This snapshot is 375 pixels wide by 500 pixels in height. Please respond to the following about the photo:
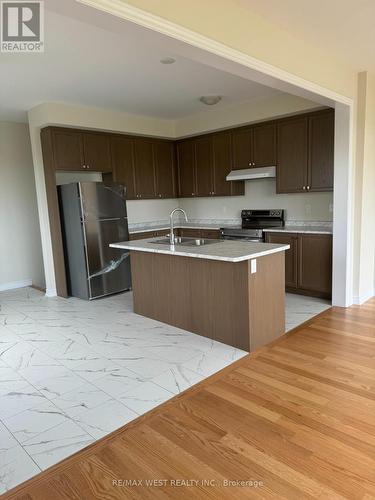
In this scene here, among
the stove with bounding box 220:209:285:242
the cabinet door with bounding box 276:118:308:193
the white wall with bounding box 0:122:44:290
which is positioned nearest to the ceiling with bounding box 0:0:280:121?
the white wall with bounding box 0:122:44:290

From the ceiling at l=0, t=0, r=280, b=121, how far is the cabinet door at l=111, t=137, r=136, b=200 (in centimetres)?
51

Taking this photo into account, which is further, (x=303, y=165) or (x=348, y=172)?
(x=303, y=165)

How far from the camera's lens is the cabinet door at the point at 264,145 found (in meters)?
4.94

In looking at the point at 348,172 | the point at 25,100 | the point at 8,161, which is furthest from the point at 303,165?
the point at 8,161

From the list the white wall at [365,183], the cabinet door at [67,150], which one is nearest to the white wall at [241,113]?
the white wall at [365,183]

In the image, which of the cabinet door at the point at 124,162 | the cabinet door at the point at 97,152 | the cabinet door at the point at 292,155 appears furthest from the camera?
the cabinet door at the point at 124,162

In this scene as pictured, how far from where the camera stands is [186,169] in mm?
6258

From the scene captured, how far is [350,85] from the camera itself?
12.5 feet

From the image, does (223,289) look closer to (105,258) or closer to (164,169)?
(105,258)

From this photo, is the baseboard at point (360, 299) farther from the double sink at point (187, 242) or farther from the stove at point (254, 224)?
the double sink at point (187, 242)

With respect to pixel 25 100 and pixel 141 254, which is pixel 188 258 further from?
pixel 25 100

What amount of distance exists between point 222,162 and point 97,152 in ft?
6.31

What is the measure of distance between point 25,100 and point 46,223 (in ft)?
5.42

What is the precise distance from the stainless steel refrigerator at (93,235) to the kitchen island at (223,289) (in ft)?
3.69
